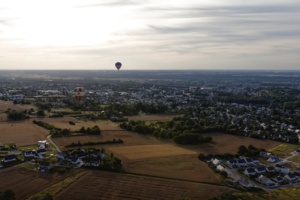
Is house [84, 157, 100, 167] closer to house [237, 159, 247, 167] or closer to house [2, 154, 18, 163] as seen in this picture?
house [2, 154, 18, 163]

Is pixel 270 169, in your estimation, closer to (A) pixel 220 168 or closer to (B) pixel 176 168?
(A) pixel 220 168

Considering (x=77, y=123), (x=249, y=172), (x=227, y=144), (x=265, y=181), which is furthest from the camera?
(x=77, y=123)

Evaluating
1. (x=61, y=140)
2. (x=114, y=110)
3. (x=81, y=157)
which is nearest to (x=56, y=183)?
(x=81, y=157)

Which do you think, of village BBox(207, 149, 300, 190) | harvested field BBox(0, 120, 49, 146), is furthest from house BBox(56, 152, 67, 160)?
village BBox(207, 149, 300, 190)

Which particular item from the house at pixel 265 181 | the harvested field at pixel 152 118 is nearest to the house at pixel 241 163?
the house at pixel 265 181

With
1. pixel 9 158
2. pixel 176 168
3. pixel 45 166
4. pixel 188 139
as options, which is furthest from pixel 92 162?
pixel 188 139

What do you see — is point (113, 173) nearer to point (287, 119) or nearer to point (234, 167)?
point (234, 167)
